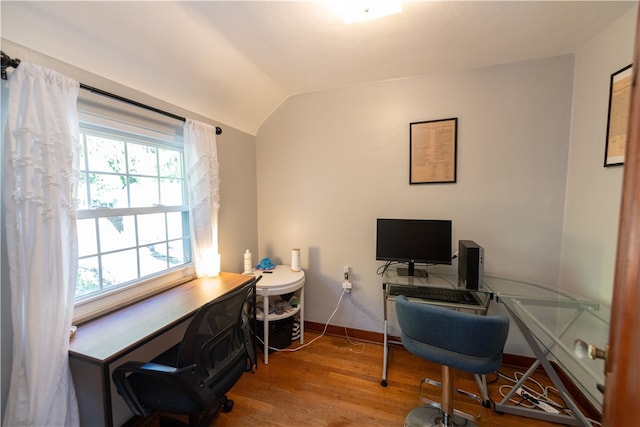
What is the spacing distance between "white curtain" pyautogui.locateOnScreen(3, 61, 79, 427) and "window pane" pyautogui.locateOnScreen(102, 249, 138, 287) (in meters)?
0.37

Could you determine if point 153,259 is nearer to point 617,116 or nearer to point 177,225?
point 177,225

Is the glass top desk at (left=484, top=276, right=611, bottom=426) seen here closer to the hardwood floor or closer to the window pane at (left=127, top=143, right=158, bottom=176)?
the hardwood floor

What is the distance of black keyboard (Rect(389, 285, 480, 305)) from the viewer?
1.76m

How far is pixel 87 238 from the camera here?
1.44 meters

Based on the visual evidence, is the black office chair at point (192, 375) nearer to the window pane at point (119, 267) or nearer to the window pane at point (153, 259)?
the window pane at point (119, 267)

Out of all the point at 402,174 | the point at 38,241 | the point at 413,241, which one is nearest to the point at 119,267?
the point at 38,241

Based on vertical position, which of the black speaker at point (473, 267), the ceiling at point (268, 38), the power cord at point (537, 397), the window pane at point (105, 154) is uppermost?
the ceiling at point (268, 38)

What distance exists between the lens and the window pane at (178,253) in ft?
6.48

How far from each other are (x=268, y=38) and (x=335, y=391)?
2.46m

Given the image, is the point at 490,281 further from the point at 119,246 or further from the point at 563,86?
the point at 119,246

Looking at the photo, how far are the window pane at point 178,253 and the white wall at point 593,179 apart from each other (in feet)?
9.37

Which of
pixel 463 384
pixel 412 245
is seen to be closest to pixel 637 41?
pixel 412 245

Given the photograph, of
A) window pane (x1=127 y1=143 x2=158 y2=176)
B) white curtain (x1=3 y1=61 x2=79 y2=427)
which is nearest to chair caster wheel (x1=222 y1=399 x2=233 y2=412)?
white curtain (x1=3 y1=61 x2=79 y2=427)

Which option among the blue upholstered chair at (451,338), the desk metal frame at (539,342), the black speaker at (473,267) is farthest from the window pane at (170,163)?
the desk metal frame at (539,342)
